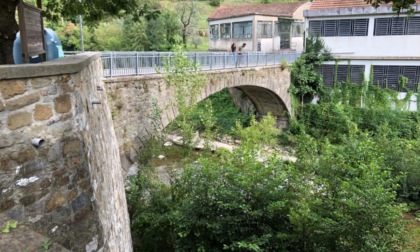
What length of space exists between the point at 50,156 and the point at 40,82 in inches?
25.0

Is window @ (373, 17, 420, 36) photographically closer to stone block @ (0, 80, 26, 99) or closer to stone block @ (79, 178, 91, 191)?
stone block @ (79, 178, 91, 191)

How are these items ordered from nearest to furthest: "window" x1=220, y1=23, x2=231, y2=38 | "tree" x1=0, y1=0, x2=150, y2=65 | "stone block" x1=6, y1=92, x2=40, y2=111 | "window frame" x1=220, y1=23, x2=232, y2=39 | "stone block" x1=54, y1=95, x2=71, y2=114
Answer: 1. "stone block" x1=6, y1=92, x2=40, y2=111
2. "stone block" x1=54, y1=95, x2=71, y2=114
3. "tree" x1=0, y1=0, x2=150, y2=65
4. "window frame" x1=220, y1=23, x2=232, y2=39
5. "window" x1=220, y1=23, x2=231, y2=38

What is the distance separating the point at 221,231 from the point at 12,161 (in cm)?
503

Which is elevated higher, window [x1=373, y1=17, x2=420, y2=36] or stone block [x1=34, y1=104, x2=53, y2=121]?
window [x1=373, y1=17, x2=420, y2=36]

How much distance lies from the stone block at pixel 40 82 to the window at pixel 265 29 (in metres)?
24.3

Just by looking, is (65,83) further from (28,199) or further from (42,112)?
(28,199)

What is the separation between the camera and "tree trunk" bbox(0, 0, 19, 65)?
440 cm

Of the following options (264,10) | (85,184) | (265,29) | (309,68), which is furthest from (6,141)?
(264,10)

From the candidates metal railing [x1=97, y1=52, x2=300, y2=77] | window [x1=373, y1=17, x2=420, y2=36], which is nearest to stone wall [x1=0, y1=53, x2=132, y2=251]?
metal railing [x1=97, y1=52, x2=300, y2=77]

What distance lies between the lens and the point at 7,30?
4.50m

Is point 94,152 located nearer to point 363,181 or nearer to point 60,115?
point 60,115

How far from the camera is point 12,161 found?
274 cm

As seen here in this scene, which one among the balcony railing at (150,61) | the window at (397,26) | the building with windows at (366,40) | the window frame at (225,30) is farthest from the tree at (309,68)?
the window frame at (225,30)

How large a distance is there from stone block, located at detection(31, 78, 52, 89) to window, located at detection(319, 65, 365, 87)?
18670 mm
